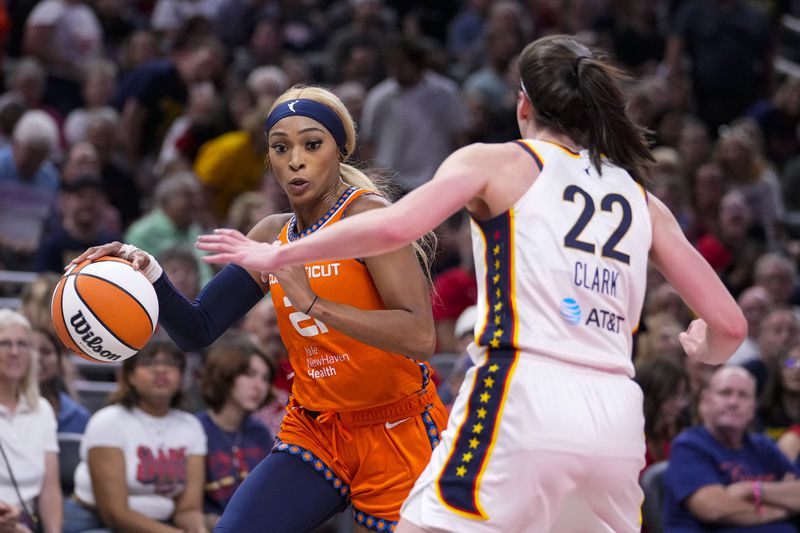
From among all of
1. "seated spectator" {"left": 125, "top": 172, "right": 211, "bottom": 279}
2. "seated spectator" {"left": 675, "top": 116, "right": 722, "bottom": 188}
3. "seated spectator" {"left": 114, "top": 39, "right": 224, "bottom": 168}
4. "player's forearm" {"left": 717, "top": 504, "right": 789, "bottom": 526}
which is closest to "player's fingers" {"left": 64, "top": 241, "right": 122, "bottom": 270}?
"player's forearm" {"left": 717, "top": 504, "right": 789, "bottom": 526}

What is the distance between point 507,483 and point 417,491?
0.91 ft

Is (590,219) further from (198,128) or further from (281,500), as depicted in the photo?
(198,128)

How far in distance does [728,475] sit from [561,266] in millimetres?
4127

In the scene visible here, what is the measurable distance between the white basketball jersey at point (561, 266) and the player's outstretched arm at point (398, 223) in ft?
0.43

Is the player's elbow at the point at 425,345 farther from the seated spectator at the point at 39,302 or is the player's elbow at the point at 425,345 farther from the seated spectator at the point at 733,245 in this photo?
the seated spectator at the point at 733,245

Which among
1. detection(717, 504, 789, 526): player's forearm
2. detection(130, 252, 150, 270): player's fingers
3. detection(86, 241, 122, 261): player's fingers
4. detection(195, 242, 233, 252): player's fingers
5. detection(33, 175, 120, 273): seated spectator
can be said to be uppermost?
detection(195, 242, 233, 252): player's fingers

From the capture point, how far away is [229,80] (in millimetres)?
12711

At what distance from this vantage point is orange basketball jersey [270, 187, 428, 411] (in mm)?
4434

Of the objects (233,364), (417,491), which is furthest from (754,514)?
(417,491)

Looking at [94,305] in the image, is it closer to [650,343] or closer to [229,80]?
[650,343]

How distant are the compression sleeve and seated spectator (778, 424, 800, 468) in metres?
4.21

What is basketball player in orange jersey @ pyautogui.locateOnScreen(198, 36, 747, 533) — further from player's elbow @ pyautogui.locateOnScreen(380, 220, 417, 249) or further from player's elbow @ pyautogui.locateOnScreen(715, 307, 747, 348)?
player's elbow @ pyautogui.locateOnScreen(715, 307, 747, 348)

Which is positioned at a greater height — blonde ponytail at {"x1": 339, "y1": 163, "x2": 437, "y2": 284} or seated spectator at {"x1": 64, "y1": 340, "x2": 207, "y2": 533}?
blonde ponytail at {"x1": 339, "y1": 163, "x2": 437, "y2": 284}

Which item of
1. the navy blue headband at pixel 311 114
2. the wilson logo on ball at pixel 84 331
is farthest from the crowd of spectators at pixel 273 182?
the wilson logo on ball at pixel 84 331
